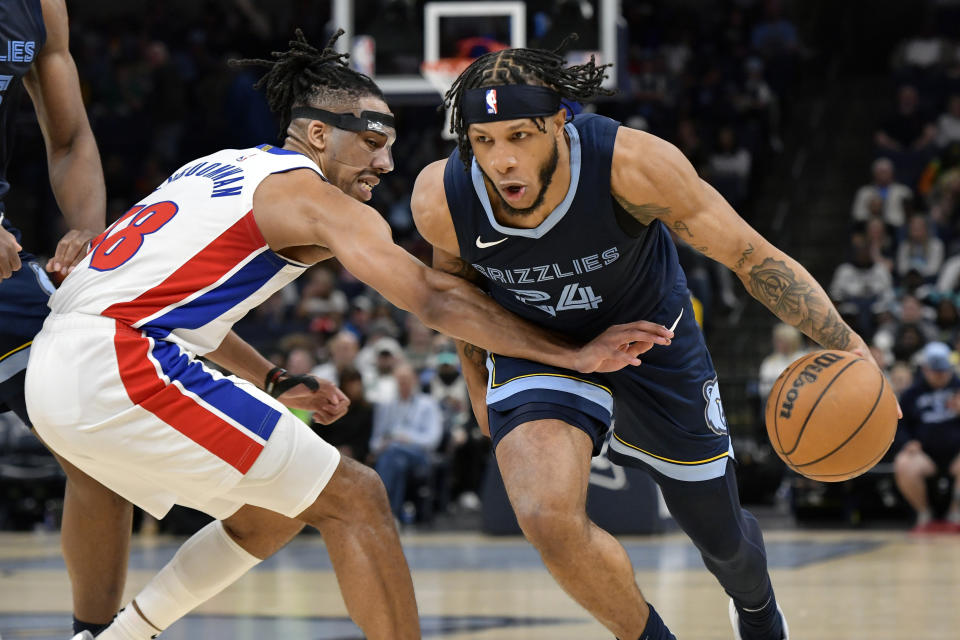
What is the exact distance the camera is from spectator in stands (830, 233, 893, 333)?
12.5 metres

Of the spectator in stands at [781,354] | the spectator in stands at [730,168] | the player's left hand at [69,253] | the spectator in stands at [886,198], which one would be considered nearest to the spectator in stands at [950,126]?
the spectator in stands at [886,198]

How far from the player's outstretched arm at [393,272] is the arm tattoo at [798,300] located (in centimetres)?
45

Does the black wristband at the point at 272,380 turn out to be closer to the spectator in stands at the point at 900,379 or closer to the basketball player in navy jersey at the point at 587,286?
the basketball player in navy jersey at the point at 587,286

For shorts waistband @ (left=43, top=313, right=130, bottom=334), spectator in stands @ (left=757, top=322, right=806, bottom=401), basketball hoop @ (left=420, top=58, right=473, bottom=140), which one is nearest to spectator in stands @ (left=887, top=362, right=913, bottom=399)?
spectator in stands @ (left=757, top=322, right=806, bottom=401)

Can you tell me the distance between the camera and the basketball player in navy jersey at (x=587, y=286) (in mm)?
3820

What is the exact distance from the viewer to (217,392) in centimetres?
368

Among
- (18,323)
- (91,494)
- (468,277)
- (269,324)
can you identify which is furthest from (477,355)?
(269,324)

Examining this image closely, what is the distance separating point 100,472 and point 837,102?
1615 centimetres

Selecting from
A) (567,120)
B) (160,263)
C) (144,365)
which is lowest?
(144,365)

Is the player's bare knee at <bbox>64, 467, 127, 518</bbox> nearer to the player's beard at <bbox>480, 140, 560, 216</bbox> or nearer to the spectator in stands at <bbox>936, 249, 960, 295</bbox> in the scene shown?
the player's beard at <bbox>480, 140, 560, 216</bbox>

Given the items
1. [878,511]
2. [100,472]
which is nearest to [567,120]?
[100,472]

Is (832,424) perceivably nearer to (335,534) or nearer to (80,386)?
Result: (335,534)

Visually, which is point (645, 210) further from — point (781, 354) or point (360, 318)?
point (360, 318)

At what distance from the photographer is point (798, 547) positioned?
9336 millimetres
